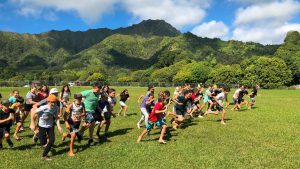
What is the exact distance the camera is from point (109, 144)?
11.8 metres

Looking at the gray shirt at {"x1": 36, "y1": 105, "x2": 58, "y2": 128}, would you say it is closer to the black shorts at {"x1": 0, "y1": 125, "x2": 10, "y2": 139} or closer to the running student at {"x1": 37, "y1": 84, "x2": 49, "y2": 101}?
the black shorts at {"x1": 0, "y1": 125, "x2": 10, "y2": 139}

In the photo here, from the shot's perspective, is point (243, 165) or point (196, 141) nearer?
point (243, 165)

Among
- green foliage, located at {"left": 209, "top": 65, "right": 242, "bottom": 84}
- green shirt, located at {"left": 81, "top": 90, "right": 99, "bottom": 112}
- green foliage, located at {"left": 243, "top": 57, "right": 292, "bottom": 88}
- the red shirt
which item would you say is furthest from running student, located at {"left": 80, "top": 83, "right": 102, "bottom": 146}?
green foliage, located at {"left": 209, "top": 65, "right": 242, "bottom": 84}

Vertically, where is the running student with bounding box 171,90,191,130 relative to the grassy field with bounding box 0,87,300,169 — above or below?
above

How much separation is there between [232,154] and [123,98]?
11.8 metres

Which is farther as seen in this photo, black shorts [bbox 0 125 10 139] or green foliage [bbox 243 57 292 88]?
green foliage [bbox 243 57 292 88]

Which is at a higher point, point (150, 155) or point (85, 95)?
point (85, 95)

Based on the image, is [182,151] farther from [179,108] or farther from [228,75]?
[228,75]

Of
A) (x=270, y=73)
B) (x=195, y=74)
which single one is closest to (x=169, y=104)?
(x=270, y=73)

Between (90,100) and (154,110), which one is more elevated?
(90,100)

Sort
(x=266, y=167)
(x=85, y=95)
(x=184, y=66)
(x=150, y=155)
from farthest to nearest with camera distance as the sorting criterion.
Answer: (x=184, y=66) < (x=85, y=95) < (x=150, y=155) < (x=266, y=167)

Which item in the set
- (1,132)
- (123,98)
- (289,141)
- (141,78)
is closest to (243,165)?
(289,141)

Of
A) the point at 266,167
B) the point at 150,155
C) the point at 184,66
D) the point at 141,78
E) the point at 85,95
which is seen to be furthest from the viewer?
the point at 141,78

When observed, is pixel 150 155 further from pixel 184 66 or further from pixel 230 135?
pixel 184 66
